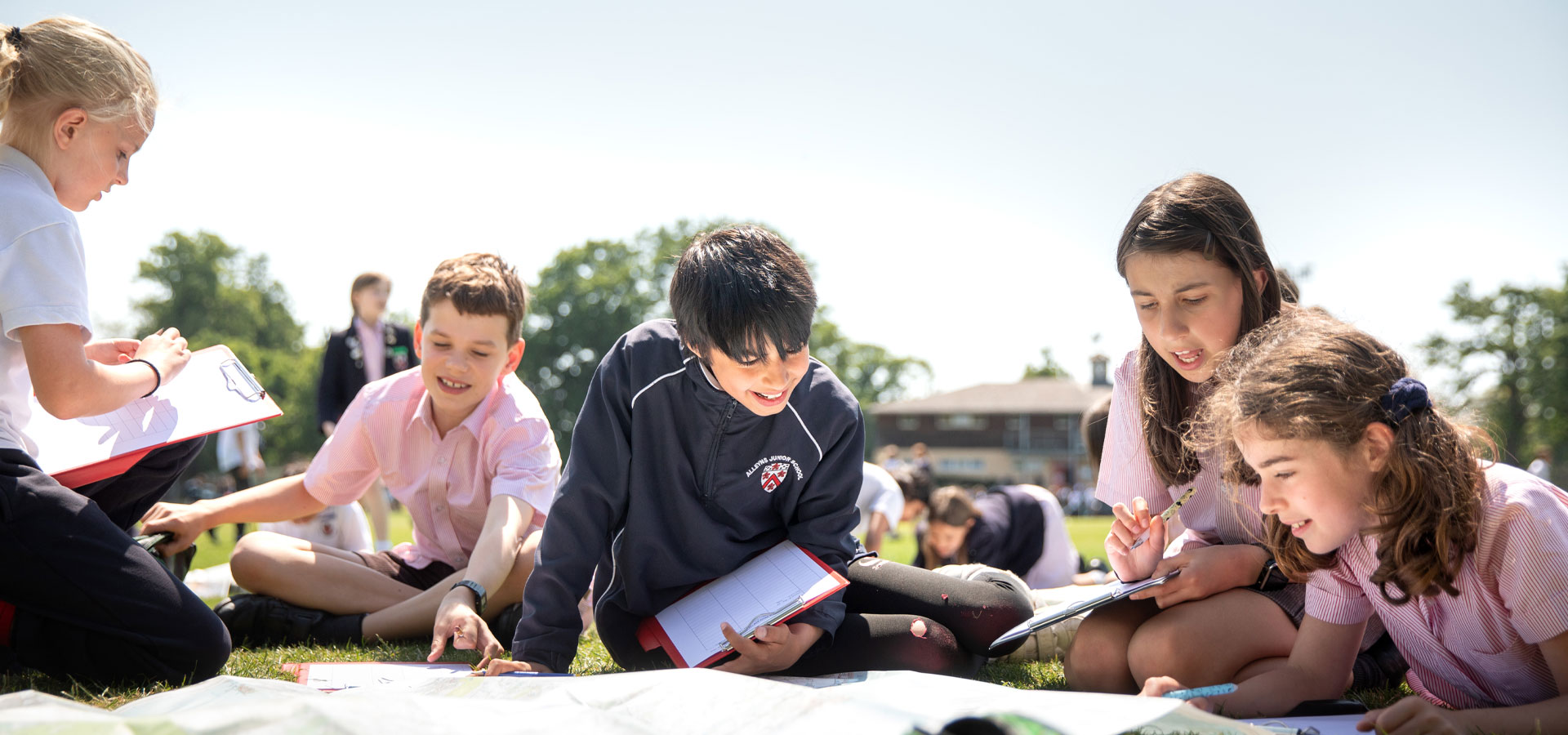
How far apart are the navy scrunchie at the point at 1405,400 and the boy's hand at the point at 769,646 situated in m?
1.44

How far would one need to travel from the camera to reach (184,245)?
2160 inches

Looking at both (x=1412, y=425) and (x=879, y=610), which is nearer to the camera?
(x=1412, y=425)

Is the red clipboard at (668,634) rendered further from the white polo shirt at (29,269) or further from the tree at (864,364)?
the tree at (864,364)

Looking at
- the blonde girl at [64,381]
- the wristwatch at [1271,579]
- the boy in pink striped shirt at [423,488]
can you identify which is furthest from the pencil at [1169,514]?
the blonde girl at [64,381]

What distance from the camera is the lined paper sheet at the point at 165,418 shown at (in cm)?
305

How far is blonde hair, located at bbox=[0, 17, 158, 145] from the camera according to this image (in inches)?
104

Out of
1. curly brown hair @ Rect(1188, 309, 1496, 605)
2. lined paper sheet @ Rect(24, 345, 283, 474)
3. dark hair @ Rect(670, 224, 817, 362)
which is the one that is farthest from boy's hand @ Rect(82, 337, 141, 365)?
curly brown hair @ Rect(1188, 309, 1496, 605)

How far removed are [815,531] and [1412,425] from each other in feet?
4.94

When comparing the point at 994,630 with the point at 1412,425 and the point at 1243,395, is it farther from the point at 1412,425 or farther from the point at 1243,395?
the point at 1412,425

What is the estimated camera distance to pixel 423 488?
376cm

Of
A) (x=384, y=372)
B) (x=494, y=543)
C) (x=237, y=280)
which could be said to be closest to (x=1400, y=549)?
(x=494, y=543)

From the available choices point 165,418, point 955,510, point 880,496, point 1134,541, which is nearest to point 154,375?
point 165,418

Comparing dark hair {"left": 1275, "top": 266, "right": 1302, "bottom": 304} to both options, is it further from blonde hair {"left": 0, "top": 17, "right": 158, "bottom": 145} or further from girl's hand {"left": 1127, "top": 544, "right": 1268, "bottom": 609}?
blonde hair {"left": 0, "top": 17, "right": 158, "bottom": 145}

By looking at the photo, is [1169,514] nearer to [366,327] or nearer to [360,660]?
[360,660]
